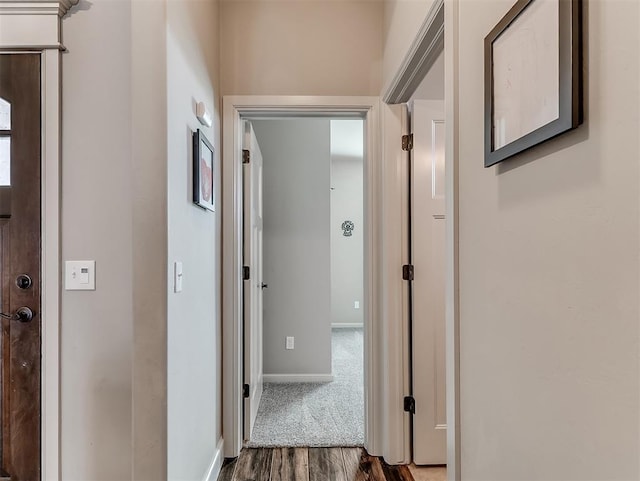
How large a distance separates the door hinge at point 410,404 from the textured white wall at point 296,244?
56.2 inches

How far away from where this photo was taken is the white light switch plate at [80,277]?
134 centimetres

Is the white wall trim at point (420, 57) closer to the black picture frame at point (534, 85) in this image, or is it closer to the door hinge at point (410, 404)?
the black picture frame at point (534, 85)

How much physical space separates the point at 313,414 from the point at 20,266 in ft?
6.81

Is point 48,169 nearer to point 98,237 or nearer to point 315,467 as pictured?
point 98,237

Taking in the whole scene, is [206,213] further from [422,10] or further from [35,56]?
[422,10]

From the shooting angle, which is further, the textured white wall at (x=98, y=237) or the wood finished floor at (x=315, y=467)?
the wood finished floor at (x=315, y=467)

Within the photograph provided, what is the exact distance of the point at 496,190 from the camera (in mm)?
915

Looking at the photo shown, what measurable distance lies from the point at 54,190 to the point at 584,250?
1612mm

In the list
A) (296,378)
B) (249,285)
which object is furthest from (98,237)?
(296,378)

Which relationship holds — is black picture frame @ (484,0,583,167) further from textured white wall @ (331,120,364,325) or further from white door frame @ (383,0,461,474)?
textured white wall @ (331,120,364,325)

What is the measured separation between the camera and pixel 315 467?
203cm

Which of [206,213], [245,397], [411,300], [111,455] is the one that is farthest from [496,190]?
[245,397]

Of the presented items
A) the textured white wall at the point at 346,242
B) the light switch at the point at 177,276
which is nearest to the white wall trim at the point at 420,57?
the light switch at the point at 177,276

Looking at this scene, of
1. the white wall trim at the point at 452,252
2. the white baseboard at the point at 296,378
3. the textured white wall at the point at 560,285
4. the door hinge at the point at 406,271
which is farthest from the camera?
the white baseboard at the point at 296,378
